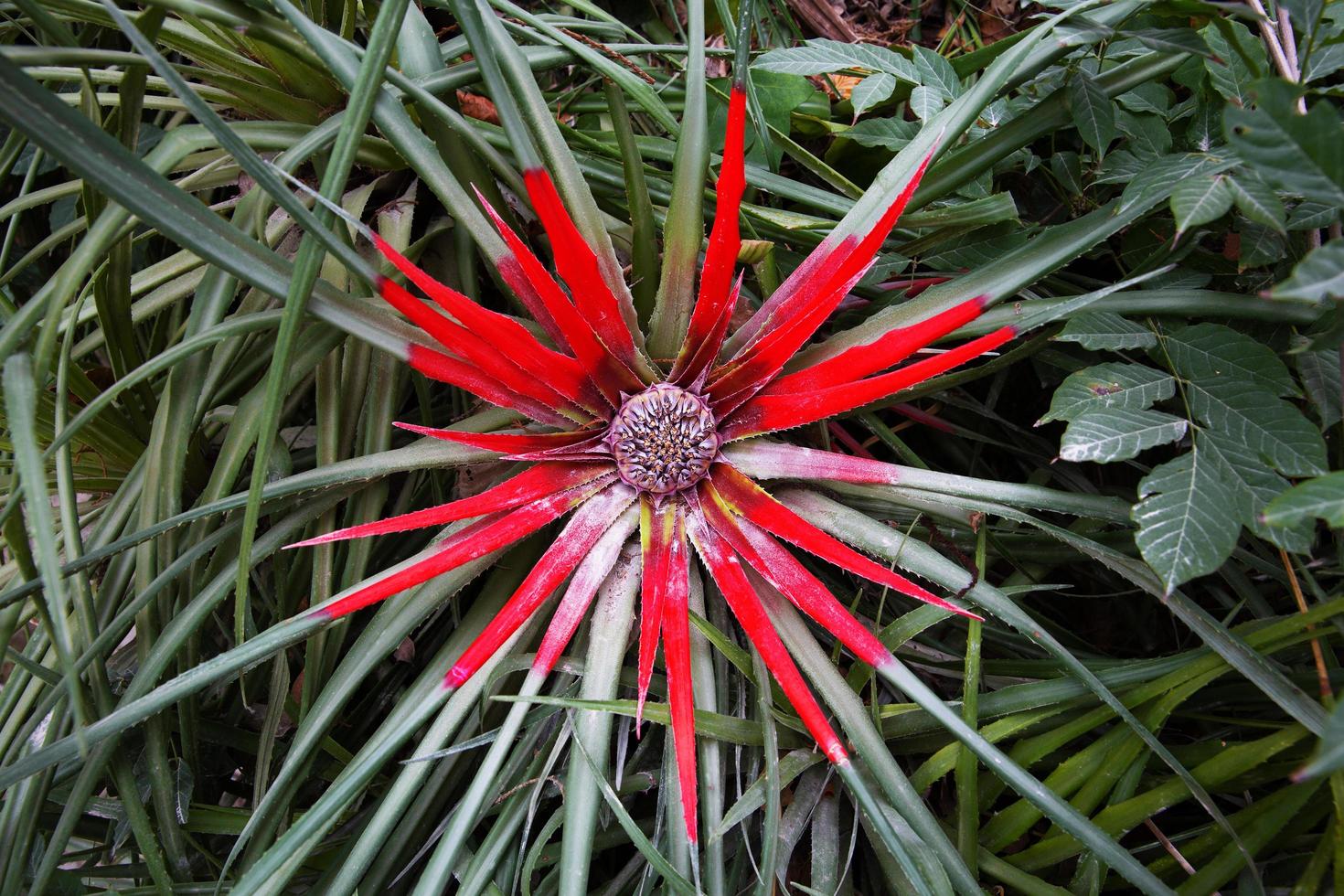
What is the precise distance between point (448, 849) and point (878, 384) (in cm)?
65

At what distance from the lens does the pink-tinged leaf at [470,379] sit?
2.90 ft

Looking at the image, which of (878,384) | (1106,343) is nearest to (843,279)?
(878,384)

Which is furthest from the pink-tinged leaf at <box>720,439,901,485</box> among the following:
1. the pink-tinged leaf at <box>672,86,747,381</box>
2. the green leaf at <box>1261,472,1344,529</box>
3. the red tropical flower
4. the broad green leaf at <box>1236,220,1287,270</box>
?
the broad green leaf at <box>1236,220,1287,270</box>

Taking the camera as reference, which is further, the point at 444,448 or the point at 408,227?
the point at 408,227

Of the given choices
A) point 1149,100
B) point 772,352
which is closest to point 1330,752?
point 772,352

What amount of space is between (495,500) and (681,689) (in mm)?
283

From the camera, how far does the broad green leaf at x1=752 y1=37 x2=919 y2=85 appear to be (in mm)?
1092

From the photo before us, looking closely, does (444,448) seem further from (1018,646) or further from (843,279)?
(1018,646)

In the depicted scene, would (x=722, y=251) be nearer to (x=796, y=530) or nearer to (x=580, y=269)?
(x=580, y=269)

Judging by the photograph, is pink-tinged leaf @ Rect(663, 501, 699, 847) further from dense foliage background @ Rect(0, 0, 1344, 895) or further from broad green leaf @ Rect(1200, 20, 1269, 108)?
broad green leaf @ Rect(1200, 20, 1269, 108)

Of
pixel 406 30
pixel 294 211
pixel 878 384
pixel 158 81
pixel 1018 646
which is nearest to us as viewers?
pixel 294 211

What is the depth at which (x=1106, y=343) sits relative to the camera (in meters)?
0.87

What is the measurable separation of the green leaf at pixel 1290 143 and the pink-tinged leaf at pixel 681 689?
63 cm

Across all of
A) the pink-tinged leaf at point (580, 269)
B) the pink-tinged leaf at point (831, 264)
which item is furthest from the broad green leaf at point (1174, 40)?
the pink-tinged leaf at point (580, 269)
